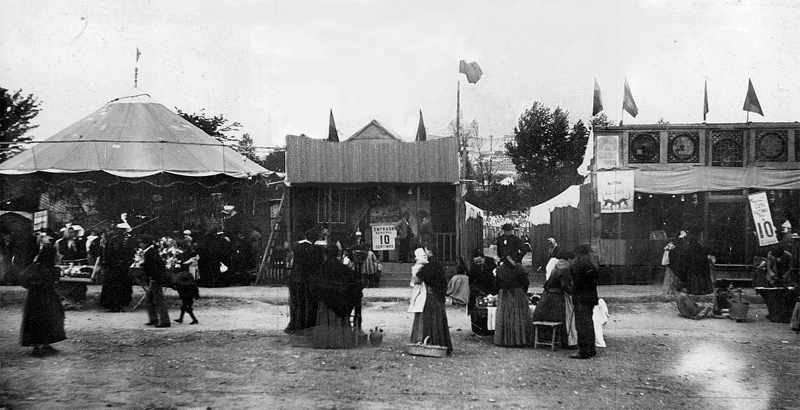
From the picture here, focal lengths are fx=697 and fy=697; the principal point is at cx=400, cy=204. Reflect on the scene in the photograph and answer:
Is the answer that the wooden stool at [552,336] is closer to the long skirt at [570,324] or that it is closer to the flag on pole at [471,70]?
the long skirt at [570,324]

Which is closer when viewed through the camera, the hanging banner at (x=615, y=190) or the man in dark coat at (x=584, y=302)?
the man in dark coat at (x=584, y=302)

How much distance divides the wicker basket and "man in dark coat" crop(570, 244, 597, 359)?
178 centimetres

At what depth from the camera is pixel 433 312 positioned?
9.45 meters

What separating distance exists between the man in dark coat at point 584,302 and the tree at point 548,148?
56.6 feet

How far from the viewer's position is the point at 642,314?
1372 cm

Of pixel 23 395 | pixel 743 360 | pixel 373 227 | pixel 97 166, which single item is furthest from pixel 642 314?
pixel 97 166

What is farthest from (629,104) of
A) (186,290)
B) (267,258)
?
(186,290)

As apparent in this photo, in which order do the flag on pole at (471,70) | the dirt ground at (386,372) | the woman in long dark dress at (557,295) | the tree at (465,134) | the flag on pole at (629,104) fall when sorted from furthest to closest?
the tree at (465,134)
the flag on pole at (629,104)
the flag on pole at (471,70)
the woman in long dark dress at (557,295)
the dirt ground at (386,372)

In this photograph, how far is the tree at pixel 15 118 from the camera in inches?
543

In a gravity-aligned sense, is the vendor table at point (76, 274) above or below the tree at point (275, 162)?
below

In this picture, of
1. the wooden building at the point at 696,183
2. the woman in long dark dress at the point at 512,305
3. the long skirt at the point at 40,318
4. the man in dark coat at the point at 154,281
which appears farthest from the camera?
the wooden building at the point at 696,183

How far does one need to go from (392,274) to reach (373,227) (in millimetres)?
1411

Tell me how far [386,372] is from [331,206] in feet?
33.0

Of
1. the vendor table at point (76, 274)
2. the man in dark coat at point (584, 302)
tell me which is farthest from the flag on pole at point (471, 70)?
the vendor table at point (76, 274)
